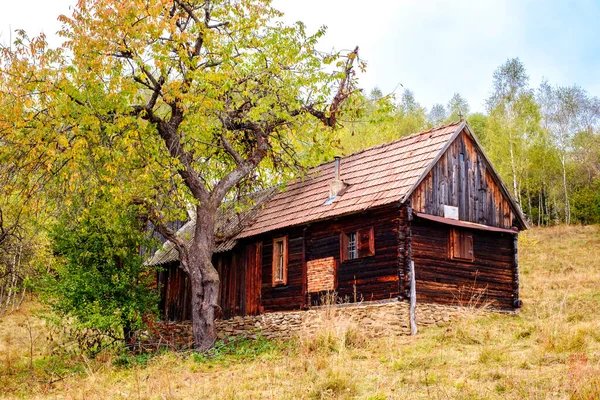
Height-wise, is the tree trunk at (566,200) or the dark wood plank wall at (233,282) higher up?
the tree trunk at (566,200)

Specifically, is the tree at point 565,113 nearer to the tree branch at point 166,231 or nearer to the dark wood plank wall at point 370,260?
the dark wood plank wall at point 370,260

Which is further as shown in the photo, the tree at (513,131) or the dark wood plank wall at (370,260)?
the tree at (513,131)

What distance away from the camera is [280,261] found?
2056 cm

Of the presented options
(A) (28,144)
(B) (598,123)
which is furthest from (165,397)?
(B) (598,123)

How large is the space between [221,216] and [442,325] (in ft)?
31.7

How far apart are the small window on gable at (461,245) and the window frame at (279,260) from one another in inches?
195

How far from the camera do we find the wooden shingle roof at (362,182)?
17.7 meters

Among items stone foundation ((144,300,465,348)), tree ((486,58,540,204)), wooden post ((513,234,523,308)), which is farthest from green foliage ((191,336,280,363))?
tree ((486,58,540,204))

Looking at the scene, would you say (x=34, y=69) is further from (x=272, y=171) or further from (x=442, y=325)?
(x=442, y=325)

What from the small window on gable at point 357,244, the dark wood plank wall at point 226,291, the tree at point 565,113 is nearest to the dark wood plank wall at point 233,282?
the dark wood plank wall at point 226,291

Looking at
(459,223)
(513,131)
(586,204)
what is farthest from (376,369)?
(586,204)

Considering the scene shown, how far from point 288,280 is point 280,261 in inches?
34.2

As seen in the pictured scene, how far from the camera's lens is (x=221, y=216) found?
24.0 metres

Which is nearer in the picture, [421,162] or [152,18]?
[152,18]
